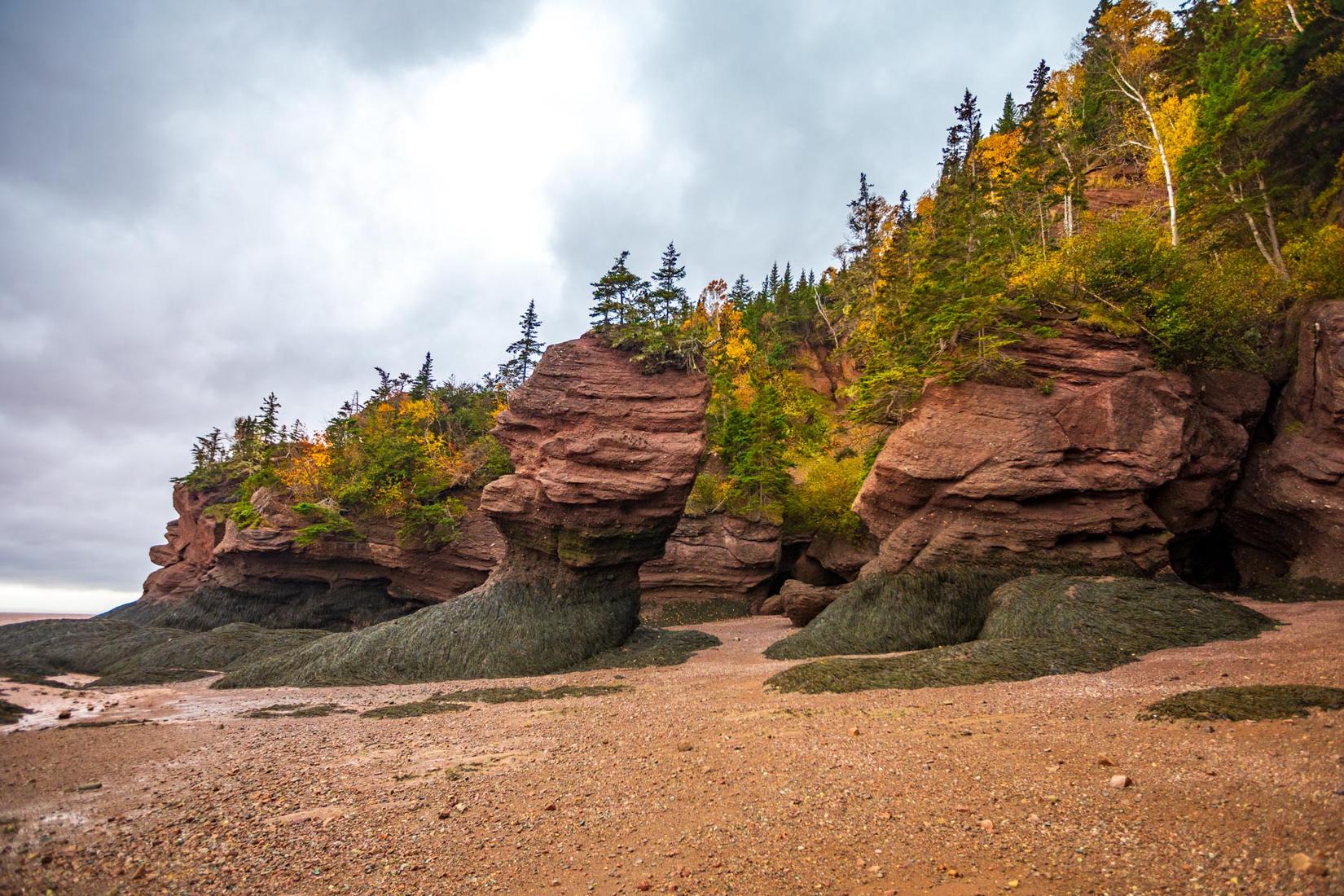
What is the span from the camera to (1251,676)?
790 cm

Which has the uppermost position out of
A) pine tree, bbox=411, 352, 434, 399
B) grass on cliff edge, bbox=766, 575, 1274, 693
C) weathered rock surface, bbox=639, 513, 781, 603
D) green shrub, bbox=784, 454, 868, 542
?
pine tree, bbox=411, 352, 434, 399

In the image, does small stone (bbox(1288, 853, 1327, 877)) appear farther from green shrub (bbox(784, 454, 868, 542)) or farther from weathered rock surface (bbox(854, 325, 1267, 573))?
green shrub (bbox(784, 454, 868, 542))

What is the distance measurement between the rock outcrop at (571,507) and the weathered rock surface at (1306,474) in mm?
16115

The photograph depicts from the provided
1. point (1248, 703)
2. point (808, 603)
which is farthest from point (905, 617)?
point (1248, 703)

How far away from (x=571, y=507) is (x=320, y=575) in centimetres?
2271

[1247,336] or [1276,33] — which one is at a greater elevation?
[1276,33]

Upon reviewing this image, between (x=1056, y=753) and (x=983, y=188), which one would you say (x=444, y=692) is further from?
(x=983, y=188)

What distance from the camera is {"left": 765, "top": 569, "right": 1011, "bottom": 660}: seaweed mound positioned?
15.3m

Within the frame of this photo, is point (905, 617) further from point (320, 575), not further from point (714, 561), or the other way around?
point (320, 575)

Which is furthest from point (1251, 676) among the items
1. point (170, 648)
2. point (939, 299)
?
point (170, 648)

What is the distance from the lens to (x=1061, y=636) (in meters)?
12.1

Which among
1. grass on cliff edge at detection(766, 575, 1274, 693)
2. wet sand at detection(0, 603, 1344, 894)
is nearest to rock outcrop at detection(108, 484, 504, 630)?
wet sand at detection(0, 603, 1344, 894)

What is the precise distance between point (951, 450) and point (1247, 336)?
968 centimetres

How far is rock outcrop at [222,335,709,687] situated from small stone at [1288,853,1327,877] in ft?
57.0
